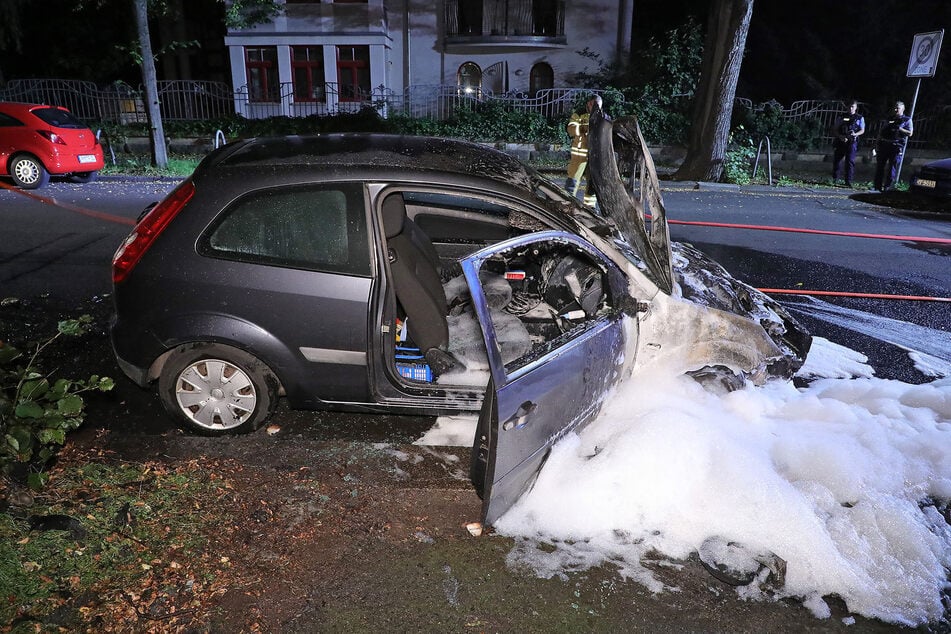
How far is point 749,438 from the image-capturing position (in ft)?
12.1

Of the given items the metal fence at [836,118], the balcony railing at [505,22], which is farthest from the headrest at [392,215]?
the balcony railing at [505,22]

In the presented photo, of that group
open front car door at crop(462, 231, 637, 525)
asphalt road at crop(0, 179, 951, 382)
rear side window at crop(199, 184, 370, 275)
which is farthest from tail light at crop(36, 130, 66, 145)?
open front car door at crop(462, 231, 637, 525)

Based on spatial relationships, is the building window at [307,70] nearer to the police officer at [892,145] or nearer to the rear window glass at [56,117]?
the rear window glass at [56,117]

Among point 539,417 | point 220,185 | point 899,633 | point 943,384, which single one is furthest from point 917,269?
point 220,185

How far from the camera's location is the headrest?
12.4 ft

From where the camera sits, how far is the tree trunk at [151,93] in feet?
51.7

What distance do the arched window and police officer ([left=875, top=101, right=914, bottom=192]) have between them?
14.2 metres

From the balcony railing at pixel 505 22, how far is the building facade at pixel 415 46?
38 millimetres

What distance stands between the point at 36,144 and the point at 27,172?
58 cm

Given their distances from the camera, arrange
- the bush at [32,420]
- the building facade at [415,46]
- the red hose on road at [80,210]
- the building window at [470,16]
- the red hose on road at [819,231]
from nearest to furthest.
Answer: the bush at [32,420] → the red hose on road at [80,210] → the red hose on road at [819,231] → the building facade at [415,46] → the building window at [470,16]

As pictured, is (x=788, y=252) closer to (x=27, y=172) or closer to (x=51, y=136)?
(x=51, y=136)

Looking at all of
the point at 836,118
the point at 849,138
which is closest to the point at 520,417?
the point at 849,138

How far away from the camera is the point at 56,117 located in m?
12.6

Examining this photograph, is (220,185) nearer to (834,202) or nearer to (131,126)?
(834,202)
